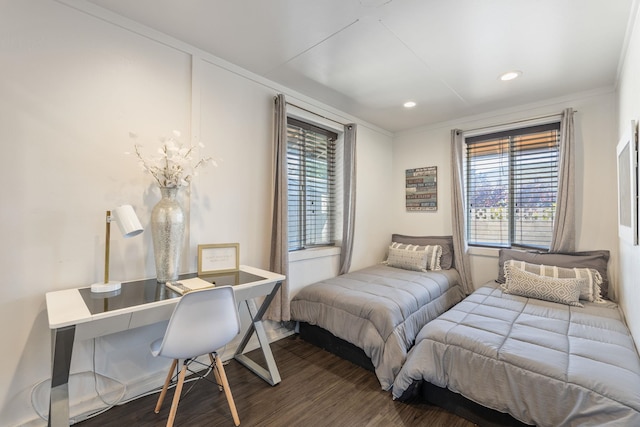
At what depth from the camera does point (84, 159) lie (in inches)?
69.6

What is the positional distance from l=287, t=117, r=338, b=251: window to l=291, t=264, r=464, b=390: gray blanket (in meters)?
0.57

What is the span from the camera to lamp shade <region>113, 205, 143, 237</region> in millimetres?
1655

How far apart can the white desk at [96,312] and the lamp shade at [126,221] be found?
0.36 meters

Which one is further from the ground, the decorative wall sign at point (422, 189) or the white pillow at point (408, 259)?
the decorative wall sign at point (422, 189)

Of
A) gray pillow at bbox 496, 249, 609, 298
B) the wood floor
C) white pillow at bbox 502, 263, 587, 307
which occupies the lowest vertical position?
the wood floor

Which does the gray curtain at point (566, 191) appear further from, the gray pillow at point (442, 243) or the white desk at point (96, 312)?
the white desk at point (96, 312)

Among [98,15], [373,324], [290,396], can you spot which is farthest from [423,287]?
[98,15]

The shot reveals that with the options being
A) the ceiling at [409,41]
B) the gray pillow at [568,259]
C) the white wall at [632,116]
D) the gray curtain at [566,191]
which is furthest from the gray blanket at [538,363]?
the ceiling at [409,41]

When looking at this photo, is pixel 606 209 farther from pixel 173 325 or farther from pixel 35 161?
pixel 35 161

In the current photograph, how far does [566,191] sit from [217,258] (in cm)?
335

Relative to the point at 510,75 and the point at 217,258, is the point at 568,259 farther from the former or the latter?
the point at 217,258

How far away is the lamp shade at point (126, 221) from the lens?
1.66 metres

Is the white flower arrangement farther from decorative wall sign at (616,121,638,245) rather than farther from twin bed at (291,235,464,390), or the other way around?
decorative wall sign at (616,121,638,245)

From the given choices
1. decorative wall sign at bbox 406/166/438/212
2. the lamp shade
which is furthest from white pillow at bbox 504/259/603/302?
the lamp shade
